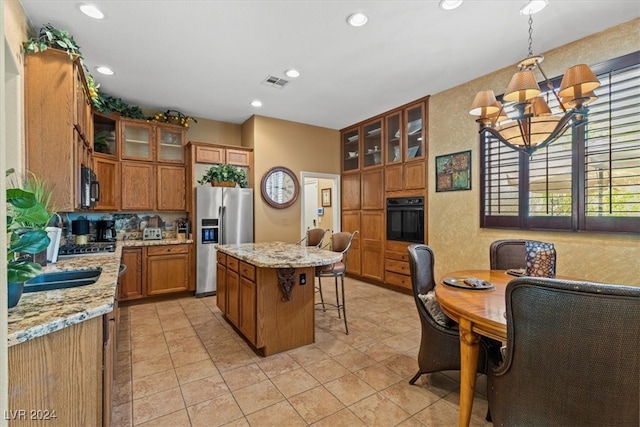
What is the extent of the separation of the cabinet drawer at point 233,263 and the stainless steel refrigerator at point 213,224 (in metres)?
1.24

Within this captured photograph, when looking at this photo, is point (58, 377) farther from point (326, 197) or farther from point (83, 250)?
point (326, 197)

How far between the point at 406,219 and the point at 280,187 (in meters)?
2.25

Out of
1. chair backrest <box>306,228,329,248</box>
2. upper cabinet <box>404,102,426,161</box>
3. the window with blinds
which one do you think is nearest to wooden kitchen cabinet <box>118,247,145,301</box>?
chair backrest <box>306,228,329,248</box>

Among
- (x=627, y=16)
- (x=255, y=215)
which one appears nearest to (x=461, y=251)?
(x=627, y=16)

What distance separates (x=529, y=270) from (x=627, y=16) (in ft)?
7.87

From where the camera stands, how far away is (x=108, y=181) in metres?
4.10

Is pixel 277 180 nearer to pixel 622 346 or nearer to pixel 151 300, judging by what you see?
pixel 151 300

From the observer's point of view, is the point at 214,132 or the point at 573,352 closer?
the point at 573,352

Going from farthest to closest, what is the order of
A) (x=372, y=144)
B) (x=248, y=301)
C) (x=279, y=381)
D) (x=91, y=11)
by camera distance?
1. (x=372, y=144)
2. (x=248, y=301)
3. (x=91, y=11)
4. (x=279, y=381)

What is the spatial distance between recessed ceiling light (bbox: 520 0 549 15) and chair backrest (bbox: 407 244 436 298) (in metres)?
2.08

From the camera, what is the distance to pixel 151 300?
13.9 feet

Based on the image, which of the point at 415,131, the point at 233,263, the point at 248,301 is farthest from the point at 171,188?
the point at 415,131

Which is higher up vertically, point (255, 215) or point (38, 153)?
point (38, 153)

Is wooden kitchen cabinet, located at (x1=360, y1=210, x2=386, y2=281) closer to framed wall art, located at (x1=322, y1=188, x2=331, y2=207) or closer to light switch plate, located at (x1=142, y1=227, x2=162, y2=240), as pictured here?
framed wall art, located at (x1=322, y1=188, x2=331, y2=207)
